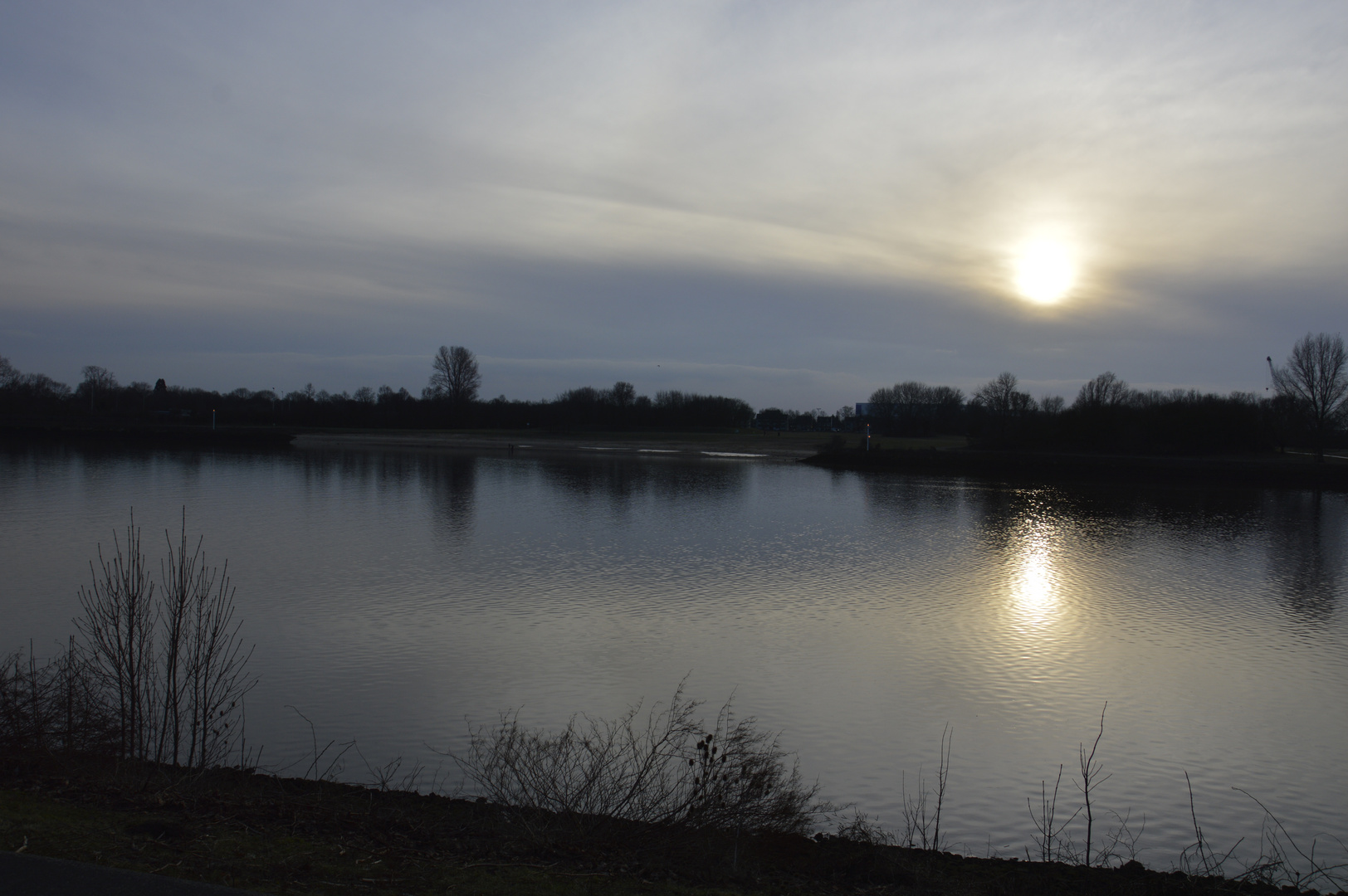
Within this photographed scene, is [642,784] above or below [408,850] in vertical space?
below

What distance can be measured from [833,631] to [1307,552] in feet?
50.7

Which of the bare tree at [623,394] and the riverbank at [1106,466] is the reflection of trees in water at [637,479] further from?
the bare tree at [623,394]

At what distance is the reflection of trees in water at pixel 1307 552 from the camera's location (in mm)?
14570

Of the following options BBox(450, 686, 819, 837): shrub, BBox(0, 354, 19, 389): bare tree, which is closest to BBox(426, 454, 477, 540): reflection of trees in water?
BBox(450, 686, 819, 837): shrub

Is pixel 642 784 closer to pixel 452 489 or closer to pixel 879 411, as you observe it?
pixel 452 489

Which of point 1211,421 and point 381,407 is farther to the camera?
point 381,407

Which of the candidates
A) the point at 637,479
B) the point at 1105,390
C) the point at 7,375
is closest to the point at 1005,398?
the point at 1105,390

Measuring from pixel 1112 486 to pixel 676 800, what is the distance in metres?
39.6

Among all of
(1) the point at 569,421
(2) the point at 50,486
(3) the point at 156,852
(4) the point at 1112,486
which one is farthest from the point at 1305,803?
(1) the point at 569,421

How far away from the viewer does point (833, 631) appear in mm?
11727

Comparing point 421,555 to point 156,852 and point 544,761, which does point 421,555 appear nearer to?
point 544,761

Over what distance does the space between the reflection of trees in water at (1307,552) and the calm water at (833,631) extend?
13 centimetres

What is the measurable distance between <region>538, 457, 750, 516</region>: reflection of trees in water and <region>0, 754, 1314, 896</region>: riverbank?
18.8 meters

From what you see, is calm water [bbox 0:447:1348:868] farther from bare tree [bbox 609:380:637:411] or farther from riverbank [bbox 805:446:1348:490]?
bare tree [bbox 609:380:637:411]
